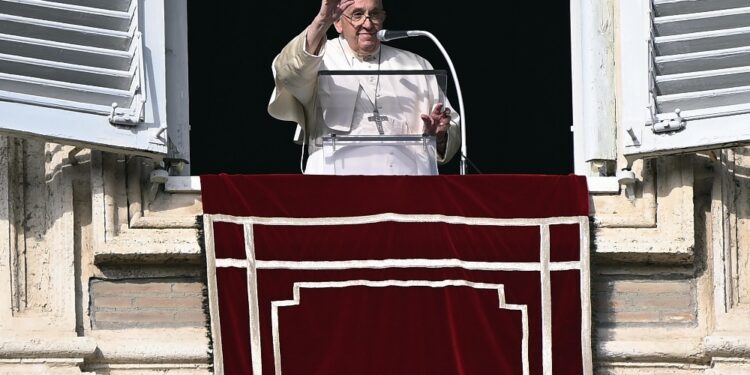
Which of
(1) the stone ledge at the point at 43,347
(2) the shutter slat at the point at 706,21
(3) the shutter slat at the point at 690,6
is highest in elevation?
(3) the shutter slat at the point at 690,6

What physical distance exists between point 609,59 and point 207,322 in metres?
1.97

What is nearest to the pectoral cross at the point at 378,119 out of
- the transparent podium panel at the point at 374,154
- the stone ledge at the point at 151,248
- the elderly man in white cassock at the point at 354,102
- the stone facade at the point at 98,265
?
the elderly man in white cassock at the point at 354,102

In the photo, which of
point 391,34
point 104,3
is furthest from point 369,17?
point 104,3

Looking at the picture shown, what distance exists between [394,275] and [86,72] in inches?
55.8

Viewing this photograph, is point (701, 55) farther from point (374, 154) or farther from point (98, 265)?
point (98, 265)

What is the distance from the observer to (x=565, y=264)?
1355 cm

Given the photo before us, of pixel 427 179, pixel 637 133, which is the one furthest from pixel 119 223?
pixel 637 133

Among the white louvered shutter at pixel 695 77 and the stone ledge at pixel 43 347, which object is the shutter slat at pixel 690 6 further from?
the stone ledge at pixel 43 347

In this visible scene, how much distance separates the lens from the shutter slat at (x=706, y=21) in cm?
1370

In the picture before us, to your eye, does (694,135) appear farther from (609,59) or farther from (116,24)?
(116,24)

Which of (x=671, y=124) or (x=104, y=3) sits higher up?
(x=104, y=3)

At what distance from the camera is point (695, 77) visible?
13.7m

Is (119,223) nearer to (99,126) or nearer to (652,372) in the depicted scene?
(99,126)

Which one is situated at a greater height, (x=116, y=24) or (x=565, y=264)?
(x=116, y=24)
